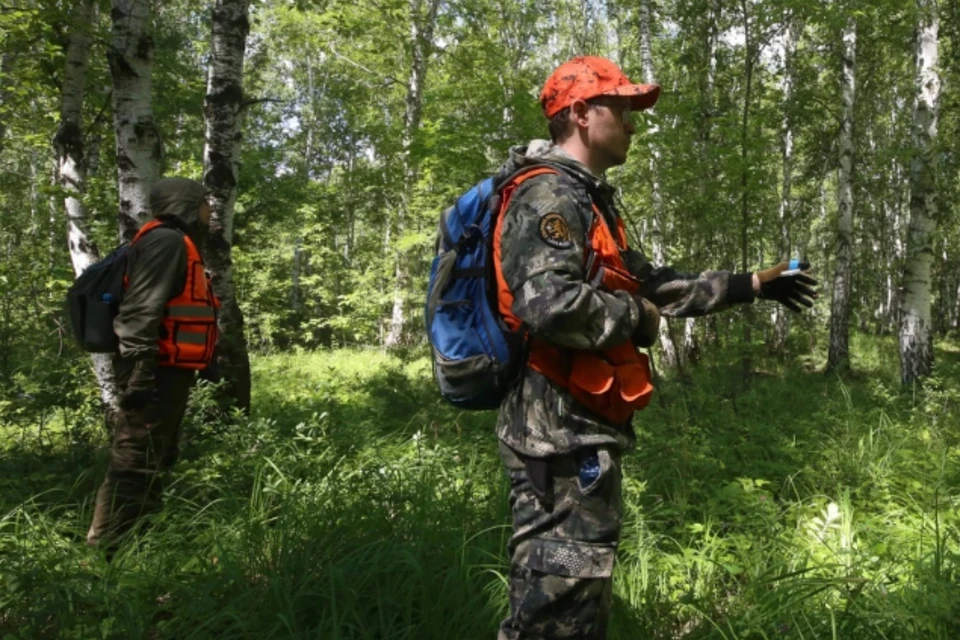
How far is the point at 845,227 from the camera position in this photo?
449 inches

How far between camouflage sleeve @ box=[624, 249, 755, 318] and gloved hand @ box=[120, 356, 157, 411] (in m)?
2.53

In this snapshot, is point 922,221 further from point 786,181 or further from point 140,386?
point 140,386

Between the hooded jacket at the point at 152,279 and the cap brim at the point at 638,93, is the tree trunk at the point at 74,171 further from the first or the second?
the cap brim at the point at 638,93

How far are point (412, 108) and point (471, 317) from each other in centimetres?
1316

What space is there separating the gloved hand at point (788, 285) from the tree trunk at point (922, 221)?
788 centimetres

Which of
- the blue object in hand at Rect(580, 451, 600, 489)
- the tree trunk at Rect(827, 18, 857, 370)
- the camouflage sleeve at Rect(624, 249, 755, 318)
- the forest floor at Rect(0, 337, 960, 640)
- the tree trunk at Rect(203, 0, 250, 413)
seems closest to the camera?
the blue object in hand at Rect(580, 451, 600, 489)

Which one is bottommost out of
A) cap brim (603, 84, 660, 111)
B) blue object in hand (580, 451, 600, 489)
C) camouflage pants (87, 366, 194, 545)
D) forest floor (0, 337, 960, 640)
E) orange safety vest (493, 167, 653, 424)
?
forest floor (0, 337, 960, 640)

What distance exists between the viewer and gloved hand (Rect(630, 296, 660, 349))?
187 cm

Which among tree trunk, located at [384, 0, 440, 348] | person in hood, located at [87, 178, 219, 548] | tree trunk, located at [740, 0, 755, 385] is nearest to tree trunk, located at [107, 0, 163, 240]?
person in hood, located at [87, 178, 219, 548]

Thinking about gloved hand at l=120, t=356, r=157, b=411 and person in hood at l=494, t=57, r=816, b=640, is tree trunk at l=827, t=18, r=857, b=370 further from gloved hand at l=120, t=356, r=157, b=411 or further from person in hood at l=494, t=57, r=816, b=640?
gloved hand at l=120, t=356, r=157, b=411

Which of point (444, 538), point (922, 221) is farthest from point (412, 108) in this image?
point (444, 538)

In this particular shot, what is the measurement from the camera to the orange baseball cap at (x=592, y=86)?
204cm

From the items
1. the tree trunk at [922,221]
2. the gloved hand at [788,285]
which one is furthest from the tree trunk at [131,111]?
the tree trunk at [922,221]

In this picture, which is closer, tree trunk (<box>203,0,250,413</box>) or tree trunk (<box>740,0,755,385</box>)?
tree trunk (<box>203,0,250,413</box>)
